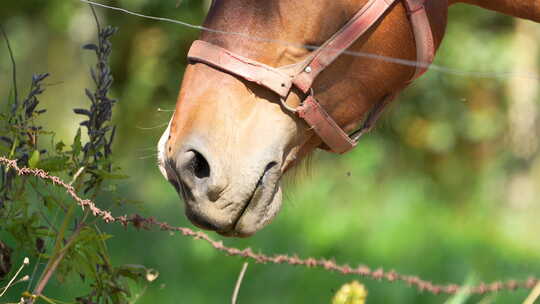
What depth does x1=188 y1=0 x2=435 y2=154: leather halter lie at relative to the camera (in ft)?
6.84

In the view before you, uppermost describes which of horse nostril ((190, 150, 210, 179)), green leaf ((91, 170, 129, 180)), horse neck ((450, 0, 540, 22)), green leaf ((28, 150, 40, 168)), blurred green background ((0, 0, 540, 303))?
horse neck ((450, 0, 540, 22))

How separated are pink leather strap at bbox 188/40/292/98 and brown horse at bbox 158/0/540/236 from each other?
0.02 meters

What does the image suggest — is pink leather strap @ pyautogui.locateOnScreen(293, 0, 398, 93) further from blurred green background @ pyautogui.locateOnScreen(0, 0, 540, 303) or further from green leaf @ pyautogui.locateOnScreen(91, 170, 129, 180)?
green leaf @ pyautogui.locateOnScreen(91, 170, 129, 180)

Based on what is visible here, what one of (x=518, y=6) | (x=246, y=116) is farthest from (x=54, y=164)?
→ (x=518, y=6)

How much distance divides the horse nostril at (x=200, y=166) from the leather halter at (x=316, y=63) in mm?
228

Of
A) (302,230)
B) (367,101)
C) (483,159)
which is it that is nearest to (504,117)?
(483,159)

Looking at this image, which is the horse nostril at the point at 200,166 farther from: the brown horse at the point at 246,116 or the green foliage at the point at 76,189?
the green foliage at the point at 76,189

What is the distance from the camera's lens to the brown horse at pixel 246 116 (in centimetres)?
204

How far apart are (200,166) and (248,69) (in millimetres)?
272

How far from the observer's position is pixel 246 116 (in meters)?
2.07

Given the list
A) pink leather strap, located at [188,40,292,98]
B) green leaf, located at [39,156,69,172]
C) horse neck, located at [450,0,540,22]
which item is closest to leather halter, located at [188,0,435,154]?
pink leather strap, located at [188,40,292,98]

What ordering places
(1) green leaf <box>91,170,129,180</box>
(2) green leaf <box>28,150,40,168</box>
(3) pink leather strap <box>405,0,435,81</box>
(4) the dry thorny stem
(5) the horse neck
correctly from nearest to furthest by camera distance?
(4) the dry thorny stem < (2) green leaf <box>28,150,40,168</box> < (1) green leaf <box>91,170,129,180</box> < (3) pink leather strap <box>405,0,435,81</box> < (5) the horse neck

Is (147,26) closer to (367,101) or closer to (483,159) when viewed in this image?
(483,159)

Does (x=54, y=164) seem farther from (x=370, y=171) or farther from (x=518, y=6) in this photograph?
(x=370, y=171)
